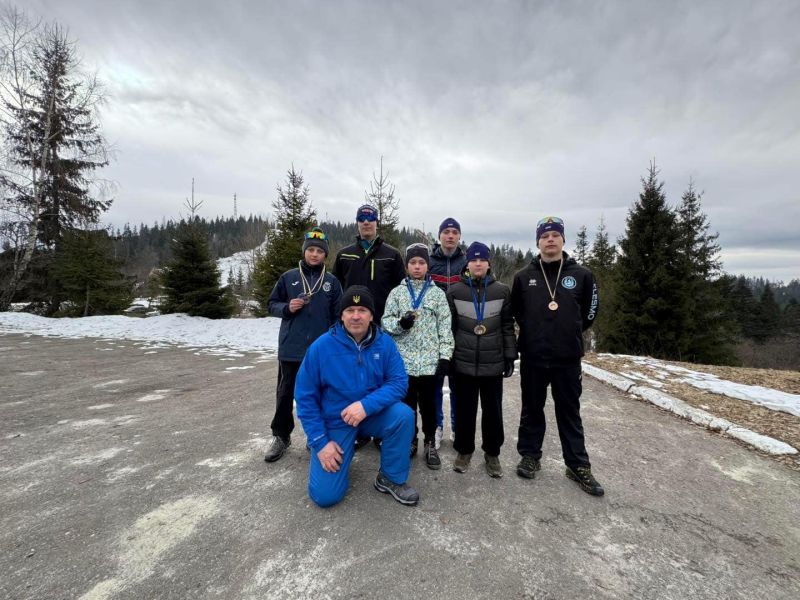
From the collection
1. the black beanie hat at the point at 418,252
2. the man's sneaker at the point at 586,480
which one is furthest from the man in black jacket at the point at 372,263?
the man's sneaker at the point at 586,480

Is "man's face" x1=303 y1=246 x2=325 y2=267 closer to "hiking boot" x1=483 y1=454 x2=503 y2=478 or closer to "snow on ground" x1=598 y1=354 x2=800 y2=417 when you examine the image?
"hiking boot" x1=483 y1=454 x2=503 y2=478

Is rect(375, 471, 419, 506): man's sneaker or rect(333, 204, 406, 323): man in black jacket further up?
rect(333, 204, 406, 323): man in black jacket

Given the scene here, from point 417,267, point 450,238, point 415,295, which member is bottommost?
point 415,295

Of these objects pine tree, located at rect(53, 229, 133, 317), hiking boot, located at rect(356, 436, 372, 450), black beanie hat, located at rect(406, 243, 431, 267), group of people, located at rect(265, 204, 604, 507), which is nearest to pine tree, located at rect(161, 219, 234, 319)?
pine tree, located at rect(53, 229, 133, 317)

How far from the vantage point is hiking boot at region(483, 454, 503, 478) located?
3039 mm

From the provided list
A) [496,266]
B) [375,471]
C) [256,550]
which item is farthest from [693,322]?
[256,550]

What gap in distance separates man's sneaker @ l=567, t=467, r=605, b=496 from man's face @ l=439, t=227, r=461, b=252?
254 centimetres

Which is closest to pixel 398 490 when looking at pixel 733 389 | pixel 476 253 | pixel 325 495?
pixel 325 495

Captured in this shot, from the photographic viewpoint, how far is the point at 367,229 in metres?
3.86

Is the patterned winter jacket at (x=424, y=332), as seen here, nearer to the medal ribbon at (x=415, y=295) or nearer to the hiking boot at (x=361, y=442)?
the medal ribbon at (x=415, y=295)

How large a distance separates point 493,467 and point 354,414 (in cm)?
146

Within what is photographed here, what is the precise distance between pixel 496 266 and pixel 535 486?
2347 centimetres

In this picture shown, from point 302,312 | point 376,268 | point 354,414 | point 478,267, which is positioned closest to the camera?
point 354,414

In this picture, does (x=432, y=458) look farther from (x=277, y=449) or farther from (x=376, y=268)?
(x=376, y=268)
